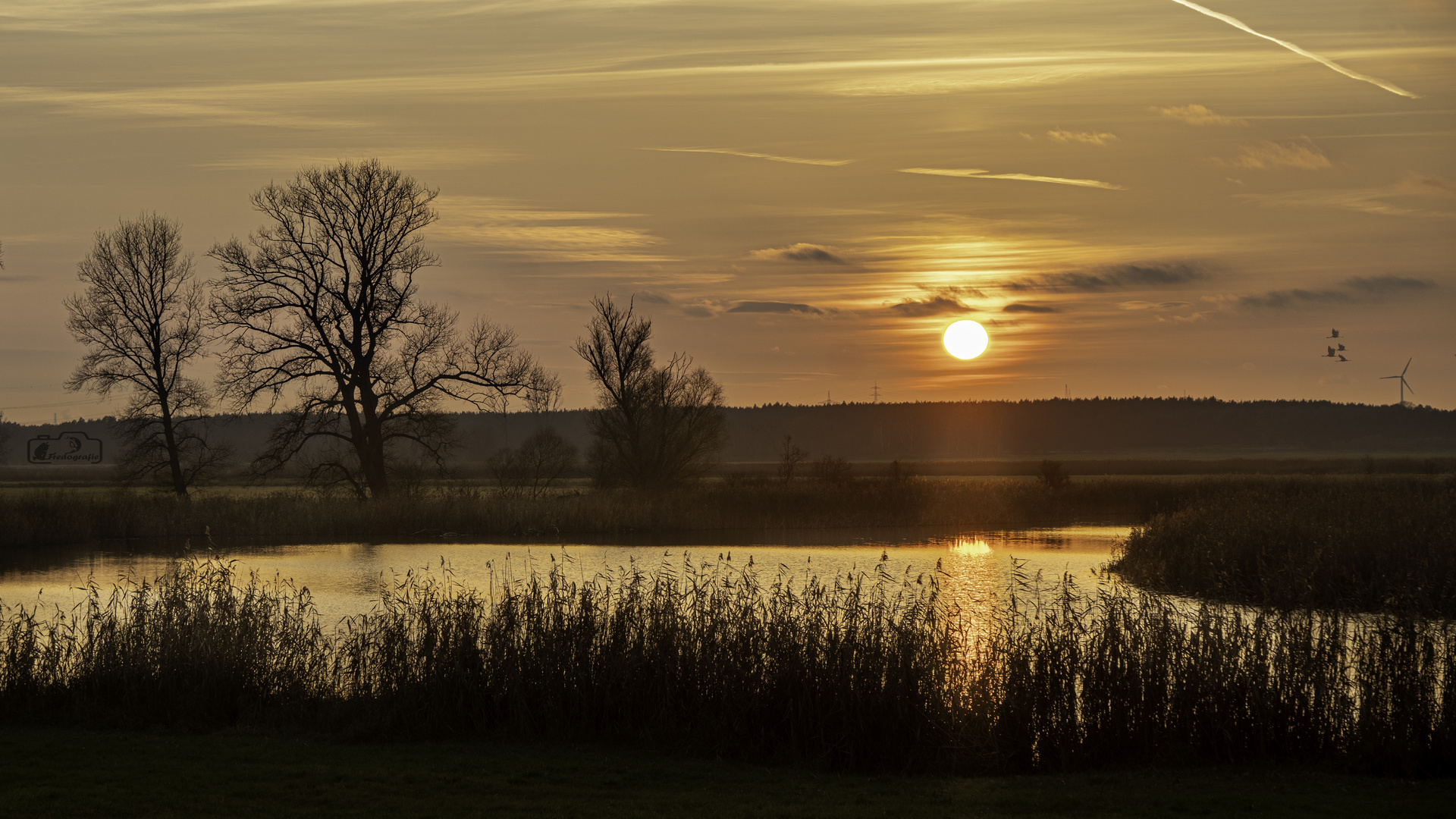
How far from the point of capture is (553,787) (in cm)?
1005

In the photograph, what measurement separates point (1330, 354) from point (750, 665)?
96.3m

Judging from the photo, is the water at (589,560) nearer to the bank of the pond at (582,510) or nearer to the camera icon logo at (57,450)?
the bank of the pond at (582,510)

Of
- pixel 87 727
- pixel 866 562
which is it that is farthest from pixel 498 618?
pixel 866 562

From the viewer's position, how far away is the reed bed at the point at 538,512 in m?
40.4

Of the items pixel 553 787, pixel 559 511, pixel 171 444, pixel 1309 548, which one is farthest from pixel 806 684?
pixel 171 444

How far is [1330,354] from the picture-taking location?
9406 centimetres

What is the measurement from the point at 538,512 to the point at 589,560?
11.6 meters

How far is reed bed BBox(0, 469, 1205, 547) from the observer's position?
40.4 metres

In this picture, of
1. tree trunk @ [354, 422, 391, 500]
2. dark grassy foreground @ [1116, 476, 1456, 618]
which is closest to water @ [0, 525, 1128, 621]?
dark grassy foreground @ [1116, 476, 1456, 618]

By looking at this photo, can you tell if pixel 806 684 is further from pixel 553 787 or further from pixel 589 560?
pixel 589 560

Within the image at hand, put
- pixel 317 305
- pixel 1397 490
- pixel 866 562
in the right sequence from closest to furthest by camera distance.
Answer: pixel 866 562, pixel 1397 490, pixel 317 305

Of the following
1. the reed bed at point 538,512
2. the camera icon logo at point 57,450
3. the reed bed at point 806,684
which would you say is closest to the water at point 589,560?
the reed bed at point 538,512

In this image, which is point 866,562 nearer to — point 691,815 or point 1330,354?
point 691,815

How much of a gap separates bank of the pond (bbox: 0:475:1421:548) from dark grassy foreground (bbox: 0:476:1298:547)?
0.14 feet
